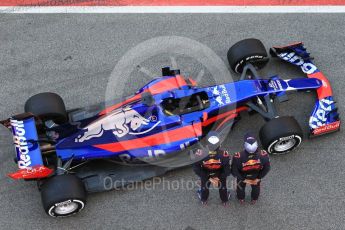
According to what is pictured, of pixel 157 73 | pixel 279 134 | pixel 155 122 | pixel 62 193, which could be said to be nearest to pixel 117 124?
pixel 155 122

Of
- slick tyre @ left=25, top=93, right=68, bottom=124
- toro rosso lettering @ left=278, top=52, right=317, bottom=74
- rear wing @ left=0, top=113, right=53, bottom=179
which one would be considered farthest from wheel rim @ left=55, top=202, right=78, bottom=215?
toro rosso lettering @ left=278, top=52, right=317, bottom=74

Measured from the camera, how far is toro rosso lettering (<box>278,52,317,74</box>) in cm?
808

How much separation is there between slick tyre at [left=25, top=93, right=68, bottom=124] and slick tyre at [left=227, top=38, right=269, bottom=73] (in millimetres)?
2932

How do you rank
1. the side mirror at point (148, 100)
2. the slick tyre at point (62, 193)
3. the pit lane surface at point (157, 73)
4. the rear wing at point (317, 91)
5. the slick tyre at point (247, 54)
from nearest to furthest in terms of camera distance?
1. the slick tyre at point (62, 193)
2. the pit lane surface at point (157, 73)
3. the side mirror at point (148, 100)
4. the rear wing at point (317, 91)
5. the slick tyre at point (247, 54)

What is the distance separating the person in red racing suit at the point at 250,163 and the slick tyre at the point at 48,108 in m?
2.78

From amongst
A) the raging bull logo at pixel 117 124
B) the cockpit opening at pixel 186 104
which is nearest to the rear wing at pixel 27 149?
the raging bull logo at pixel 117 124

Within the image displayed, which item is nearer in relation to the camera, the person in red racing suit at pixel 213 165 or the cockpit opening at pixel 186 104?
the person in red racing suit at pixel 213 165

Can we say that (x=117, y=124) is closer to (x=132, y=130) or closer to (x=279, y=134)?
(x=132, y=130)

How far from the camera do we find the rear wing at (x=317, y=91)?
7.25m

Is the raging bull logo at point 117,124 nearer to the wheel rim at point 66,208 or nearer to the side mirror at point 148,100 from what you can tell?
the side mirror at point 148,100

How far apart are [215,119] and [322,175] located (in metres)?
1.78

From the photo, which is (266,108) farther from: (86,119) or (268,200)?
(86,119)

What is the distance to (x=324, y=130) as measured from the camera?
23.9 ft

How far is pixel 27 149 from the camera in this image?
646cm
